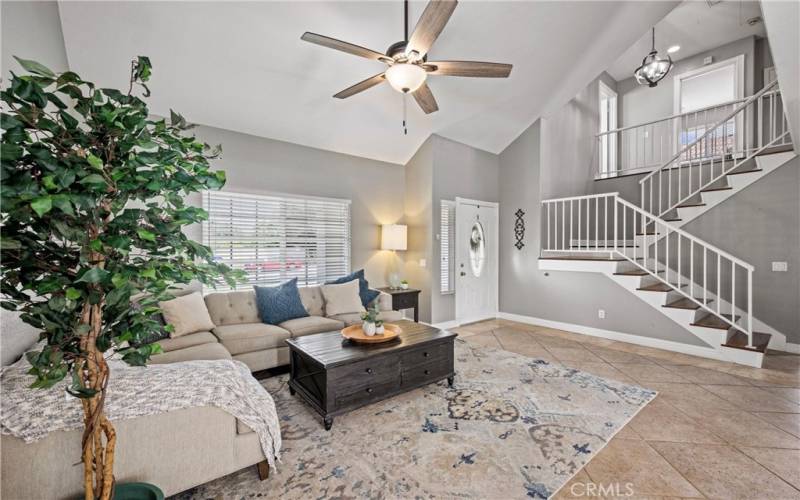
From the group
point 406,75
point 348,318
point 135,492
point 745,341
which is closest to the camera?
point 135,492

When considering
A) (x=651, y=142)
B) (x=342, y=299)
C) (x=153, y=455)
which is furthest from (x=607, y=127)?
(x=153, y=455)

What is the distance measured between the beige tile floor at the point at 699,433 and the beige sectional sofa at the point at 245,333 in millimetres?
2565

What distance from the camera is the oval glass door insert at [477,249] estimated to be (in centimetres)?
593

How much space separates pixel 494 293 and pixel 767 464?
422 cm

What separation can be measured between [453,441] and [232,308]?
2.74 meters

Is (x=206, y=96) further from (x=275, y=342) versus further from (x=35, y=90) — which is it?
(x=35, y=90)

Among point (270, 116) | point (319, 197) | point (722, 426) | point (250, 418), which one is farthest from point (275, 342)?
point (722, 426)

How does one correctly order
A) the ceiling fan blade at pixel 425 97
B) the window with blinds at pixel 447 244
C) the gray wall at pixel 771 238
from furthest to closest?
the window with blinds at pixel 447 244, the gray wall at pixel 771 238, the ceiling fan blade at pixel 425 97

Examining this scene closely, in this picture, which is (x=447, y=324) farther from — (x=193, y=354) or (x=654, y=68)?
(x=654, y=68)

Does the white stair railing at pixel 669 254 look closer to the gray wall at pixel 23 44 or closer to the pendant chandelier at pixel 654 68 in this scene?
the pendant chandelier at pixel 654 68

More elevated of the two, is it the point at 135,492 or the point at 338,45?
the point at 338,45

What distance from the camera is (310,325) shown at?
12.3 ft

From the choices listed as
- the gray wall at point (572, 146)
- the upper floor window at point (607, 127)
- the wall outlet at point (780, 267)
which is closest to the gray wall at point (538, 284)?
the gray wall at point (572, 146)

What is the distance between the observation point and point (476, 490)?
190cm
